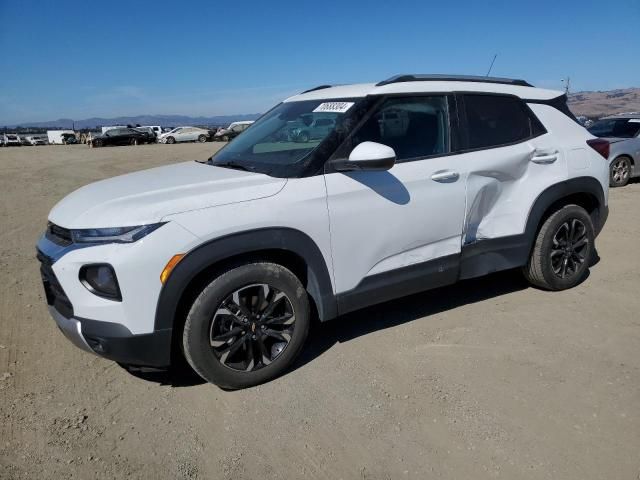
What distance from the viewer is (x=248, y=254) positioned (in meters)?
3.00

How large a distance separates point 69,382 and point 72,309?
2.47ft

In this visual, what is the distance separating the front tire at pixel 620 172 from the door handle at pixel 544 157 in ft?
25.8

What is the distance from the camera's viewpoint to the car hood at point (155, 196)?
8.94 ft

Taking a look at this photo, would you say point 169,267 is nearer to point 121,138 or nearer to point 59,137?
point 121,138

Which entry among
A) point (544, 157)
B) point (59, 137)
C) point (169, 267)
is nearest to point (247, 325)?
point (169, 267)

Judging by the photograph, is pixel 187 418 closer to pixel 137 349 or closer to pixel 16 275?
pixel 137 349

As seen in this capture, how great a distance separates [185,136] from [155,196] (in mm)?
43482

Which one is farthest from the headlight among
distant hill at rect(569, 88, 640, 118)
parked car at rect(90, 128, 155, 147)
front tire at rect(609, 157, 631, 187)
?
parked car at rect(90, 128, 155, 147)

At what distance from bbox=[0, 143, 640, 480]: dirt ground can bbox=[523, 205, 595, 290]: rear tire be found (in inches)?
8.4

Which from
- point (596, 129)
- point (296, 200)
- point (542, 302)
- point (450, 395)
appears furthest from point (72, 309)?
point (596, 129)

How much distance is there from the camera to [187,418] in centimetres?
287

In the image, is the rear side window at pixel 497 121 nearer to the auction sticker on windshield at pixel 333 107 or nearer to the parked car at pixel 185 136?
the auction sticker on windshield at pixel 333 107

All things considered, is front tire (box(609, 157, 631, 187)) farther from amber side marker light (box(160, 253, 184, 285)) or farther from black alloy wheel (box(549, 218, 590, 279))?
amber side marker light (box(160, 253, 184, 285))

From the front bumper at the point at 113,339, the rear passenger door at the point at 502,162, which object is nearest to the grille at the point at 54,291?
the front bumper at the point at 113,339
